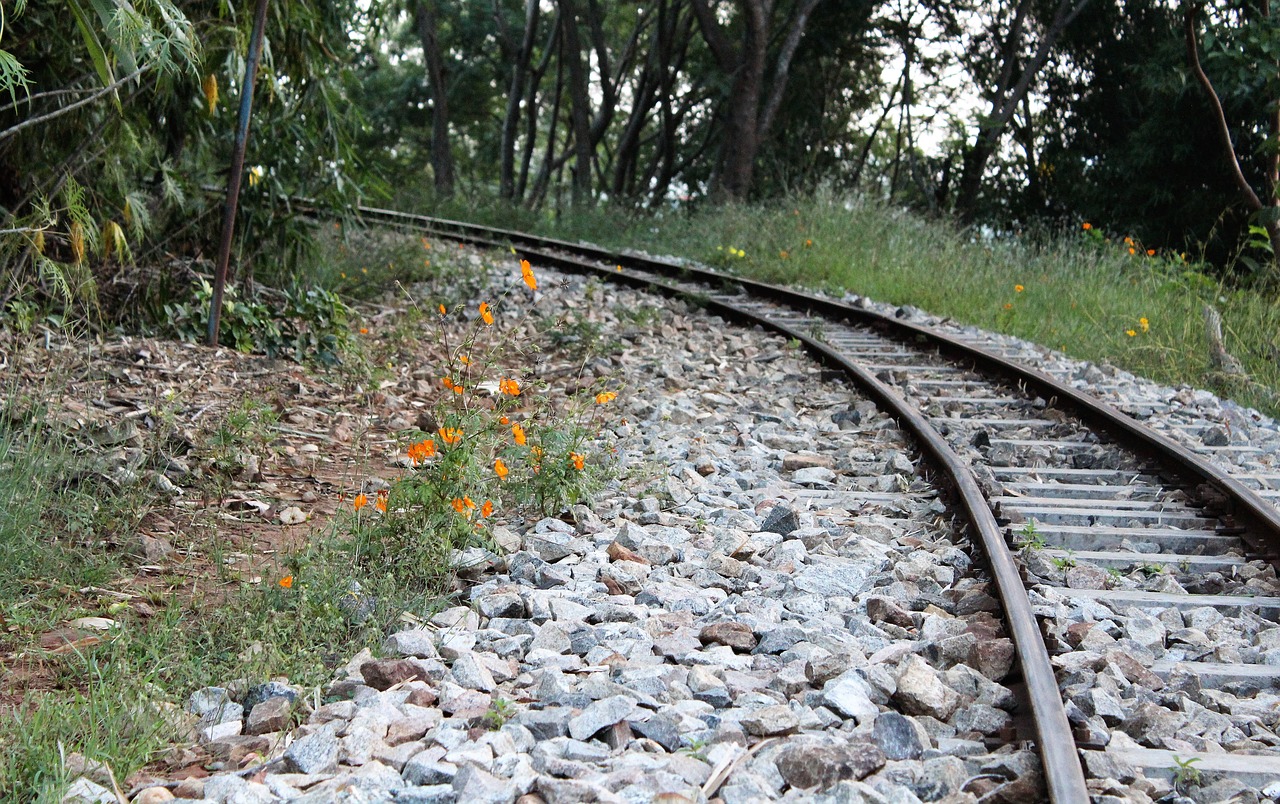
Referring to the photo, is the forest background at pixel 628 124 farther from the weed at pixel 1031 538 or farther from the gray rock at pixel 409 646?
the weed at pixel 1031 538

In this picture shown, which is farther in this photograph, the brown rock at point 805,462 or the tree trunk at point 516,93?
the tree trunk at point 516,93

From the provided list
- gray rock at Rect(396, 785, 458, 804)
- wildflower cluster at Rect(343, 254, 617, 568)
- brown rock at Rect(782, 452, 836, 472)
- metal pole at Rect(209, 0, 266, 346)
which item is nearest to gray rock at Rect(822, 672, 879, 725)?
gray rock at Rect(396, 785, 458, 804)

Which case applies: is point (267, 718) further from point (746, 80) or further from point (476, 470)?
point (746, 80)

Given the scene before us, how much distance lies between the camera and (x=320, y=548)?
359 cm

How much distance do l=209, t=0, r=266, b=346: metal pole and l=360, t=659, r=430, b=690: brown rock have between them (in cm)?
404

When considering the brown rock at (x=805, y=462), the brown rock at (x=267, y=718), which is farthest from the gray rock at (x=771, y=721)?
the brown rock at (x=805, y=462)

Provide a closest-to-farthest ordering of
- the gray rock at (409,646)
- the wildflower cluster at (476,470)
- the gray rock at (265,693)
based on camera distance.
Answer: the gray rock at (265,693)
the gray rock at (409,646)
the wildflower cluster at (476,470)

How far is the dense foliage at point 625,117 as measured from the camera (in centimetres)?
534

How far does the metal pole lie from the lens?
588 centimetres

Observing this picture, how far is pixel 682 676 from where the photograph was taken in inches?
111

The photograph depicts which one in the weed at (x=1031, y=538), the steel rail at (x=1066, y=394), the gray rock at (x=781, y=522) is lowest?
the gray rock at (x=781, y=522)

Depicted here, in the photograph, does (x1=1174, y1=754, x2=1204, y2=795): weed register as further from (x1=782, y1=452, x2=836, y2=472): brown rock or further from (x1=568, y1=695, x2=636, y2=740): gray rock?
(x1=782, y1=452, x2=836, y2=472): brown rock

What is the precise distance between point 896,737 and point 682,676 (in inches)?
23.1

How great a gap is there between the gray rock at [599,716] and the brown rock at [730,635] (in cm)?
51
